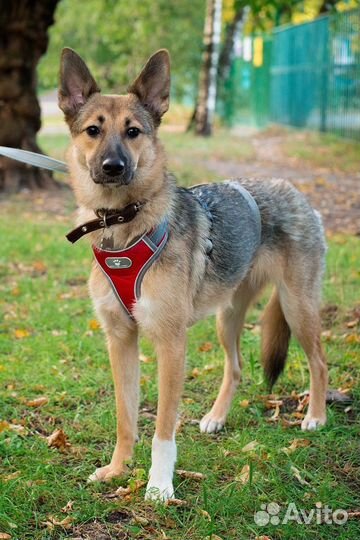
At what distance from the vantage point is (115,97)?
12.7 feet

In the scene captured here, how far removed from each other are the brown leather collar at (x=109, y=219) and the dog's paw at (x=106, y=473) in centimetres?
125

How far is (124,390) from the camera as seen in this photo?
13.2ft

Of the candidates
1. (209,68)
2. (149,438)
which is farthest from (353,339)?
(209,68)

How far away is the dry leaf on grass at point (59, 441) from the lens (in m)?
4.17

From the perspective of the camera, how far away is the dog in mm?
3715

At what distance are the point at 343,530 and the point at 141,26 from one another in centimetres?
2419

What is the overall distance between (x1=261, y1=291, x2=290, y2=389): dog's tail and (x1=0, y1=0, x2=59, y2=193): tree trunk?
7.45 meters

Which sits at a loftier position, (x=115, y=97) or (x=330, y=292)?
(x=115, y=97)

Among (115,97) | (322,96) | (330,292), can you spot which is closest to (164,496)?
(115,97)

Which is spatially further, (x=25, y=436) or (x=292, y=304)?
(x=292, y=304)

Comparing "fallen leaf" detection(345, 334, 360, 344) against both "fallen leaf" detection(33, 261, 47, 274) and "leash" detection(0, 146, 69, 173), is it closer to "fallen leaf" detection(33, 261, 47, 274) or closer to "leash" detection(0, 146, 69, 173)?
"leash" detection(0, 146, 69, 173)

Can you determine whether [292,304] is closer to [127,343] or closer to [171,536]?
[127,343]

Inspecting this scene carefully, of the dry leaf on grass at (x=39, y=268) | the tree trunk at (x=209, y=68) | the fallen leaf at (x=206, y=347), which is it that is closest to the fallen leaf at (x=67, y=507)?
the fallen leaf at (x=206, y=347)

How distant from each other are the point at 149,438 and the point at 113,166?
1.71 metres
